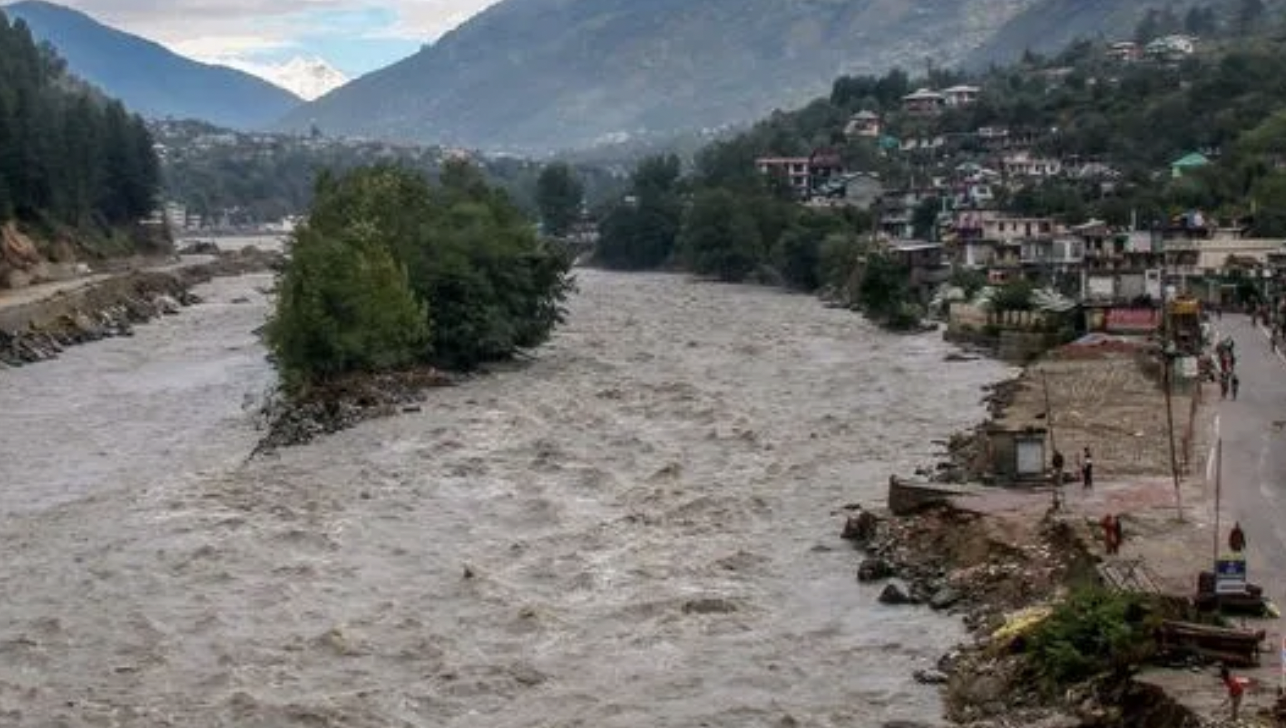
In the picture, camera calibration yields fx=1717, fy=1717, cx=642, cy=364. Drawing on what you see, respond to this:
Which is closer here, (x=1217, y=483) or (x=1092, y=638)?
(x=1092, y=638)

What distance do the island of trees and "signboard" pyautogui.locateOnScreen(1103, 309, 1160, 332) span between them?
51265mm

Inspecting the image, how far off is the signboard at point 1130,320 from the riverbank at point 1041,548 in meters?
19.5

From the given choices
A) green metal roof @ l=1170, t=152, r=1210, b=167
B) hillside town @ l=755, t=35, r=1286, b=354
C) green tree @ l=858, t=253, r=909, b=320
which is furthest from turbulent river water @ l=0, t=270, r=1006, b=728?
green metal roof @ l=1170, t=152, r=1210, b=167

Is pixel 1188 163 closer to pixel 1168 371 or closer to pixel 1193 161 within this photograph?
pixel 1193 161

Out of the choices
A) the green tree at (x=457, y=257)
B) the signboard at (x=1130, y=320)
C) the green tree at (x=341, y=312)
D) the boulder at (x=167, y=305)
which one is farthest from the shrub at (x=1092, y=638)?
the boulder at (x=167, y=305)

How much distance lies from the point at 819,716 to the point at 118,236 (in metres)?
90.8

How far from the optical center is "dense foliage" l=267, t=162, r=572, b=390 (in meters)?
46.8

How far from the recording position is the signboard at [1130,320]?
58656 millimetres

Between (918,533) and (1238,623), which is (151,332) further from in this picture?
(1238,623)

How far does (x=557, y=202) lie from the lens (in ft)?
433

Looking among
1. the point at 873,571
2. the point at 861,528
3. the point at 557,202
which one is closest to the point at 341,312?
the point at 861,528

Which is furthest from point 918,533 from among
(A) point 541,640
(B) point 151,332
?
(B) point 151,332

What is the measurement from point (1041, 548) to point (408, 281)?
100ft

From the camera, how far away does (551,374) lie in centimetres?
5212
